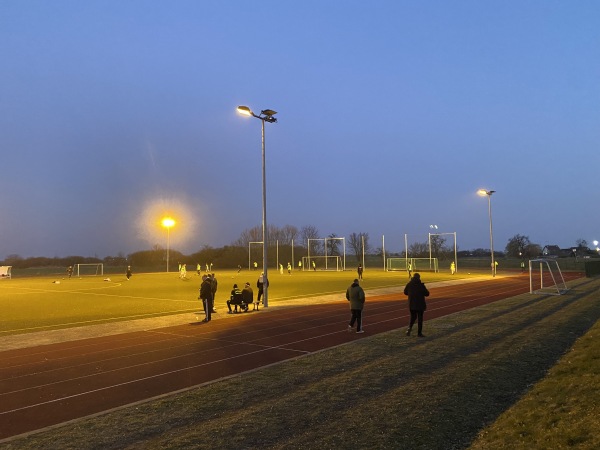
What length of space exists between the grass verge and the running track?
0.79m

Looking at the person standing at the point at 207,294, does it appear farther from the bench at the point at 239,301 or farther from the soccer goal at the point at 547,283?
the soccer goal at the point at 547,283

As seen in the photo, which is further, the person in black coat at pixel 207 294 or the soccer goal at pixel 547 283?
the soccer goal at pixel 547 283

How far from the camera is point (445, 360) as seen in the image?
889 cm

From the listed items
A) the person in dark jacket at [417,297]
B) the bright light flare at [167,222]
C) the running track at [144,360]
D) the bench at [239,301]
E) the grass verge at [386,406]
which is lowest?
the running track at [144,360]

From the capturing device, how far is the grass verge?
5.02 m

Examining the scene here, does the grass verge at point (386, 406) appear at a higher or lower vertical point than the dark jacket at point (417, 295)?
lower

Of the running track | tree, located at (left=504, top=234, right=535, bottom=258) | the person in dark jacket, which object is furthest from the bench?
tree, located at (left=504, top=234, right=535, bottom=258)

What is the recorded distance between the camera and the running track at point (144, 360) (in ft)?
23.0

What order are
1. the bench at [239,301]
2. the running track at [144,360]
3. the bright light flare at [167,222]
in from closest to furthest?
the running track at [144,360]
the bench at [239,301]
the bright light flare at [167,222]

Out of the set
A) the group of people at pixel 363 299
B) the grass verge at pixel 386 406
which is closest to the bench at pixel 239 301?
the group of people at pixel 363 299

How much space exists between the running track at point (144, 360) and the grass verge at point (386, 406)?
795 mm

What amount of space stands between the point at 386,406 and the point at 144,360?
20.0ft

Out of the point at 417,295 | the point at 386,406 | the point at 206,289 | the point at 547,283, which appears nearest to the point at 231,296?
the point at 206,289

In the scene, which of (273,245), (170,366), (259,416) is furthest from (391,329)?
(273,245)
